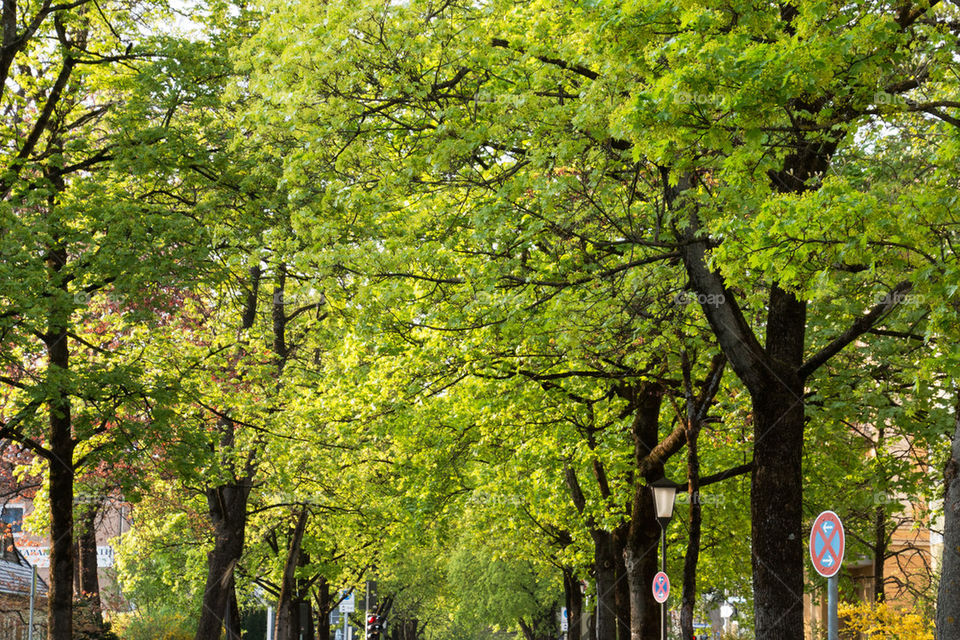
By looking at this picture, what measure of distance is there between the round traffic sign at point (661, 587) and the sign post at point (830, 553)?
22.0 ft

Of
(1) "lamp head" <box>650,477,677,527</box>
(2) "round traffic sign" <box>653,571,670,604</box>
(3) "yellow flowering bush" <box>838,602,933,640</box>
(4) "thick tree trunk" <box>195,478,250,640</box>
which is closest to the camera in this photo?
(1) "lamp head" <box>650,477,677,527</box>

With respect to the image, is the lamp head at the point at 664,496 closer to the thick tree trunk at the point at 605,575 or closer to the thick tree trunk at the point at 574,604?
the thick tree trunk at the point at 605,575

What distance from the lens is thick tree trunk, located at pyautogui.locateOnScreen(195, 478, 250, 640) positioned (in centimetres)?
2145

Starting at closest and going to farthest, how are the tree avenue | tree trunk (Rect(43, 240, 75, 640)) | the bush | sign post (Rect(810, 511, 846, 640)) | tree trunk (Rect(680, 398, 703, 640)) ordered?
the tree avenue
sign post (Rect(810, 511, 846, 640))
tree trunk (Rect(680, 398, 703, 640))
tree trunk (Rect(43, 240, 75, 640))
the bush

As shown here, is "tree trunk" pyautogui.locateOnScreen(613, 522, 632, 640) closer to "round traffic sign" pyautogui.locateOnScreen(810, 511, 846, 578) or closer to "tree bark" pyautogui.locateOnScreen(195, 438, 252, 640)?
"tree bark" pyautogui.locateOnScreen(195, 438, 252, 640)

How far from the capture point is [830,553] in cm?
962

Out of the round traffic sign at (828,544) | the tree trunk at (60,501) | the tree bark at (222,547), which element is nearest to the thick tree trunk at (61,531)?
the tree trunk at (60,501)

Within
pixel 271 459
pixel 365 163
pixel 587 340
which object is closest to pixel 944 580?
pixel 587 340

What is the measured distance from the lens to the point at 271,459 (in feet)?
70.6

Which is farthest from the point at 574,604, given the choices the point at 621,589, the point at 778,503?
the point at 778,503

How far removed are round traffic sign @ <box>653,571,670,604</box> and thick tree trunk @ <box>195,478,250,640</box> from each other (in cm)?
882

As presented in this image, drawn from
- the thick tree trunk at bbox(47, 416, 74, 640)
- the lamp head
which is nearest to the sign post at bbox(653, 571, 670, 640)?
the lamp head

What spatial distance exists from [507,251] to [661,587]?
6890 mm

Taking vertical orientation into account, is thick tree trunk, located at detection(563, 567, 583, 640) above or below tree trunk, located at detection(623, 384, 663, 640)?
below
